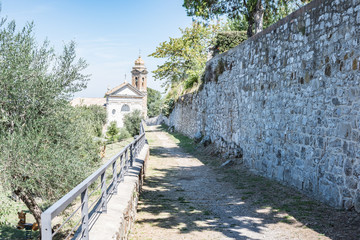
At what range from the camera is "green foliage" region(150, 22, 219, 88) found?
98.9ft

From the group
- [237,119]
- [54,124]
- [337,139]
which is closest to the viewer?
[337,139]

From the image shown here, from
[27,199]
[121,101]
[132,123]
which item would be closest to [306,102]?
[27,199]

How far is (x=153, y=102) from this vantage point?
9744 centimetres

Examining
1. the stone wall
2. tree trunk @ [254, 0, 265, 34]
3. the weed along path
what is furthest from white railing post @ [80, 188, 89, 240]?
tree trunk @ [254, 0, 265, 34]

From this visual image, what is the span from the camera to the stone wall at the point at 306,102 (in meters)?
5.73

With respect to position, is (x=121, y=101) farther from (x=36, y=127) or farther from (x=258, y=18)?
(x=36, y=127)

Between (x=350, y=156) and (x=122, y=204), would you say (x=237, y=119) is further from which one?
(x=122, y=204)

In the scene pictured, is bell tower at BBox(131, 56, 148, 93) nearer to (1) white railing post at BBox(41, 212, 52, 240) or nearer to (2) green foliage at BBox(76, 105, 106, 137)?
(2) green foliage at BBox(76, 105, 106, 137)

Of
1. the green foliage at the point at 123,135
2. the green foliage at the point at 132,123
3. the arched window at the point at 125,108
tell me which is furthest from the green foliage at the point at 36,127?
the arched window at the point at 125,108

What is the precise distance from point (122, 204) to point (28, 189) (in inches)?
184

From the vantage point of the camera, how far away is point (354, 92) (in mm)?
5586

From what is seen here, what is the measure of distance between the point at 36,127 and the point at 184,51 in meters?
22.9

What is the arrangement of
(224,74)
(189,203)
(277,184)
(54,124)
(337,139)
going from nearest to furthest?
(337,139) → (189,203) → (277,184) → (54,124) → (224,74)

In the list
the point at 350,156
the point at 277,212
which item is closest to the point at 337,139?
the point at 350,156
